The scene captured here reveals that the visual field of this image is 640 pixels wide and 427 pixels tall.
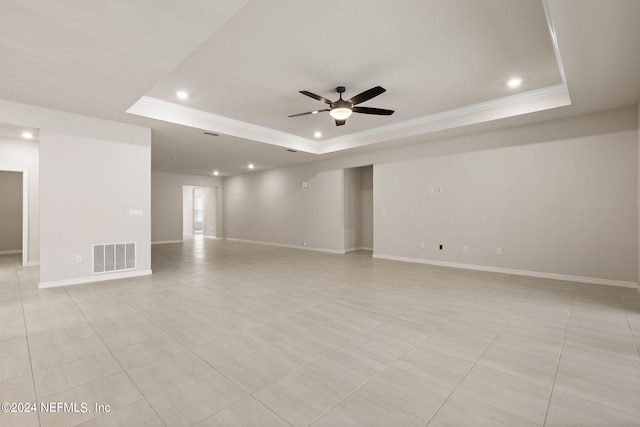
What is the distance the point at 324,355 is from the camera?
2396mm

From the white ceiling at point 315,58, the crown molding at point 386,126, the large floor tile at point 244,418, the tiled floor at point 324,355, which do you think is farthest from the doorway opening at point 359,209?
the large floor tile at point 244,418

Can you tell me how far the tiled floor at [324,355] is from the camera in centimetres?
171

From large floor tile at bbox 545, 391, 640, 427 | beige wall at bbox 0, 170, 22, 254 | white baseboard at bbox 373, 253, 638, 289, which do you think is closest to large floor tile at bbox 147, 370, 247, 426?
large floor tile at bbox 545, 391, 640, 427

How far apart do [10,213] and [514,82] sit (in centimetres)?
1284

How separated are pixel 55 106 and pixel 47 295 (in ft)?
9.49

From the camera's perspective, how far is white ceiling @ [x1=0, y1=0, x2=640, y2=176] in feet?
8.14

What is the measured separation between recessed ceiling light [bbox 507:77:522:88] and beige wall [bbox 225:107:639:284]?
144 centimetres

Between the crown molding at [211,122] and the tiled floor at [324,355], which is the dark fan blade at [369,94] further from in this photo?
the crown molding at [211,122]

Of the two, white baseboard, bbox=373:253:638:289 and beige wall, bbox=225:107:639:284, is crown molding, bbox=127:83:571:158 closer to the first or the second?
beige wall, bbox=225:107:639:284

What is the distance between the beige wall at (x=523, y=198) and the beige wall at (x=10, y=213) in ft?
32.9

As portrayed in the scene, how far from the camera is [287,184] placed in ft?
33.8

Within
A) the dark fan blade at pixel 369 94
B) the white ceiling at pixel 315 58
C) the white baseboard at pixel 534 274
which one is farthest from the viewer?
the white baseboard at pixel 534 274

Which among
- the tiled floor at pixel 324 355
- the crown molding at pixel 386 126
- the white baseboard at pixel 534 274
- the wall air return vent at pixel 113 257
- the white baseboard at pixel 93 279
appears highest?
the crown molding at pixel 386 126

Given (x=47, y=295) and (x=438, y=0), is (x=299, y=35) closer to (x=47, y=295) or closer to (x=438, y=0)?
(x=438, y=0)
